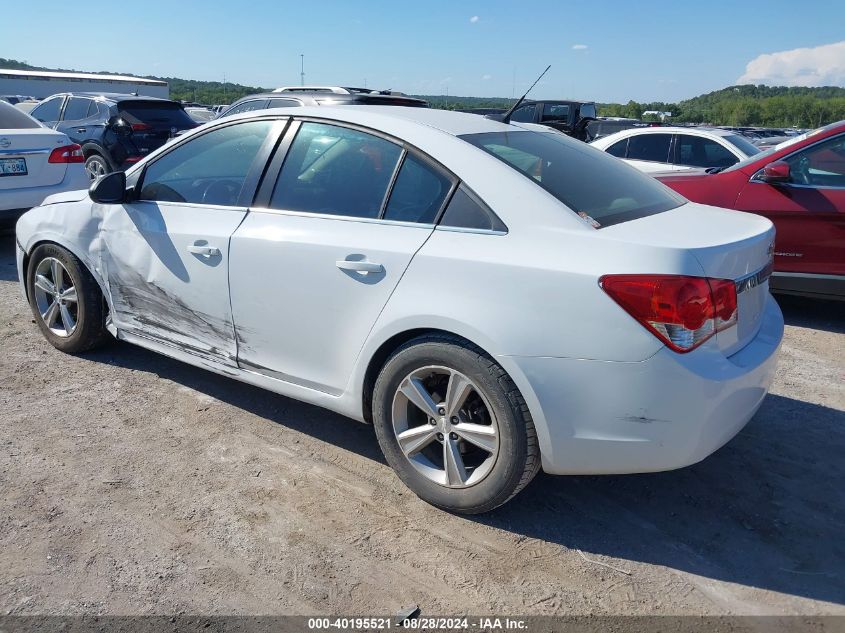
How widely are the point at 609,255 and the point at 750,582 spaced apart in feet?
4.35

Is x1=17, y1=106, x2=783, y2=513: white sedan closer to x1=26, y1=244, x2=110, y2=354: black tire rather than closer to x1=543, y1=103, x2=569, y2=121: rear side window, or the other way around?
x1=26, y1=244, x2=110, y2=354: black tire

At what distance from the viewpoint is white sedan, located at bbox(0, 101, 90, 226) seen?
708cm

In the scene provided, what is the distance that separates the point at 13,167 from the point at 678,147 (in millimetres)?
8152

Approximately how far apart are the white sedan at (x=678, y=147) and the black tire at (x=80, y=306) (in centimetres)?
705

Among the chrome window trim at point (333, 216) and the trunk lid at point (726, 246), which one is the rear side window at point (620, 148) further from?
the chrome window trim at point (333, 216)

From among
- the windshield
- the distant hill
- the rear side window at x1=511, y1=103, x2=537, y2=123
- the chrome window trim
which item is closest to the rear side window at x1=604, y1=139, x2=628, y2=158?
the windshield

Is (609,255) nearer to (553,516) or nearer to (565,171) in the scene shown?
(565,171)

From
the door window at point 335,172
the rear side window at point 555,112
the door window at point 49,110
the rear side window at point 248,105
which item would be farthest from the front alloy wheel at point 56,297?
the rear side window at point 555,112

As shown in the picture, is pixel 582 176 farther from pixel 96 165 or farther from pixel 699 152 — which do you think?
pixel 96 165

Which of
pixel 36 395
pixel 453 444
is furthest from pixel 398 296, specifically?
pixel 36 395

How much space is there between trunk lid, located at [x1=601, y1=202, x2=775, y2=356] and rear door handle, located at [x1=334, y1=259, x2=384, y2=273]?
0.94 m

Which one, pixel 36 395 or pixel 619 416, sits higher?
pixel 619 416

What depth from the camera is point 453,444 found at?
2.96 m

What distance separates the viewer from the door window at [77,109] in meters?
12.2
